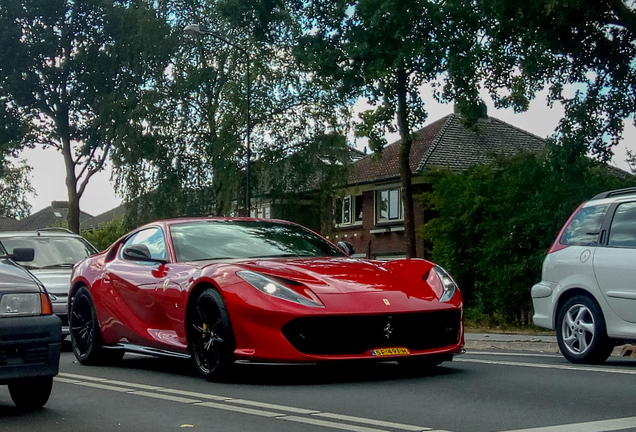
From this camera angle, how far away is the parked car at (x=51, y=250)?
1534cm

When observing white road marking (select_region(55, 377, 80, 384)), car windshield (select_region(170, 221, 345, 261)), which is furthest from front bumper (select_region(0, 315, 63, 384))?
car windshield (select_region(170, 221, 345, 261))

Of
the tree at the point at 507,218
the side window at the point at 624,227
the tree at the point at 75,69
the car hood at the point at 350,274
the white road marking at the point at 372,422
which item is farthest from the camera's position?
the tree at the point at 75,69

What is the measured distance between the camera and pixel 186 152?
49.0 m

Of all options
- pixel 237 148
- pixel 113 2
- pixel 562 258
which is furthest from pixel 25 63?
pixel 562 258

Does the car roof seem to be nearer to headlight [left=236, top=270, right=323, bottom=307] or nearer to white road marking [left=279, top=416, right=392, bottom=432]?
headlight [left=236, top=270, right=323, bottom=307]

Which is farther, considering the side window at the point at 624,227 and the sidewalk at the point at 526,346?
the sidewalk at the point at 526,346

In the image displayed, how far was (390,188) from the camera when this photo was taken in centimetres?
4969

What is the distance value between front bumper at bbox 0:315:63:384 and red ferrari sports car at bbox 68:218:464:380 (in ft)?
5.87

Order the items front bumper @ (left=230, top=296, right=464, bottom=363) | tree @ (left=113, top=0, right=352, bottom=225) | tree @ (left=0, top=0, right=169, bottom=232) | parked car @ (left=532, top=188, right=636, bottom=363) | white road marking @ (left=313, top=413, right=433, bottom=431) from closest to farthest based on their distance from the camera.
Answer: white road marking @ (left=313, top=413, right=433, bottom=431) → front bumper @ (left=230, top=296, right=464, bottom=363) → parked car @ (left=532, top=188, right=636, bottom=363) → tree @ (left=113, top=0, right=352, bottom=225) → tree @ (left=0, top=0, right=169, bottom=232)

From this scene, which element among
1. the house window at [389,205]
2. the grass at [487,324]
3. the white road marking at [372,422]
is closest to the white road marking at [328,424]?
the white road marking at [372,422]

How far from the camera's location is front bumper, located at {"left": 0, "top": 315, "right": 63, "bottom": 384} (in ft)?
22.1

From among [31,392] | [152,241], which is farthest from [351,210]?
[31,392]

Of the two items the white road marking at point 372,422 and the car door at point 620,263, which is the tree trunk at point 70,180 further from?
the white road marking at point 372,422

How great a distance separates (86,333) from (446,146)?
4047cm
